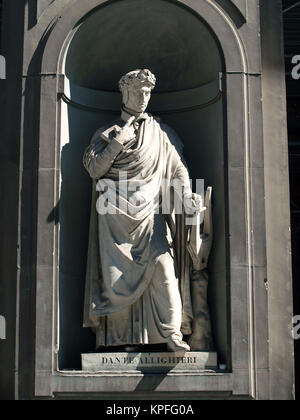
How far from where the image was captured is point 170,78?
19109mm

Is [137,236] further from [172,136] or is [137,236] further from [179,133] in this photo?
[179,133]

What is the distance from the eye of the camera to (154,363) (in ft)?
55.4

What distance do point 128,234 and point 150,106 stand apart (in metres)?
2.54

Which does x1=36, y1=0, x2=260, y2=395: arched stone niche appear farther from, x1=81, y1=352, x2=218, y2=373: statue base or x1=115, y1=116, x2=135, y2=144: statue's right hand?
x1=115, y1=116, x2=135, y2=144: statue's right hand

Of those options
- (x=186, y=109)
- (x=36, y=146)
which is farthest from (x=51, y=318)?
(x=186, y=109)

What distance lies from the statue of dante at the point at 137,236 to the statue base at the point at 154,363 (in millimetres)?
182

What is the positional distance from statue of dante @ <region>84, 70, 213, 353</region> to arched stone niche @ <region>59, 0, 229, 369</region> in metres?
0.36

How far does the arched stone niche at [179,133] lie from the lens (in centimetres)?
1686

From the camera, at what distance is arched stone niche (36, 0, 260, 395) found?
16.9 m

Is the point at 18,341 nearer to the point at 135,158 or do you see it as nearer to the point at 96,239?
the point at 96,239

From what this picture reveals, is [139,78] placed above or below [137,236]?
above

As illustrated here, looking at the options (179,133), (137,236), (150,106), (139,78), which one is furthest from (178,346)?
(150,106)

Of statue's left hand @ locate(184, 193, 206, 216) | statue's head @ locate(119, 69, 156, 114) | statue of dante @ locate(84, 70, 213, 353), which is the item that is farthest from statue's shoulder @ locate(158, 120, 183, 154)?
statue's left hand @ locate(184, 193, 206, 216)

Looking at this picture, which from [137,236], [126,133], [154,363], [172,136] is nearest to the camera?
[154,363]
